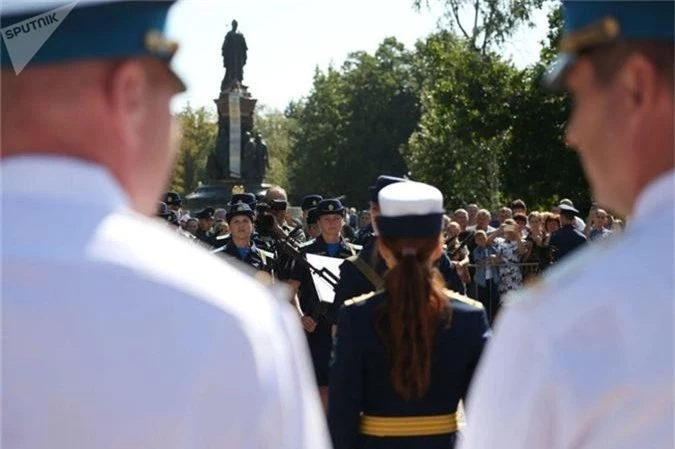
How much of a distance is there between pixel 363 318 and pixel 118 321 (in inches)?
116

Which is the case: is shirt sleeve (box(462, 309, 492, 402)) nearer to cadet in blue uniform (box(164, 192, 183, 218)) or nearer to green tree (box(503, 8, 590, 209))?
cadet in blue uniform (box(164, 192, 183, 218))

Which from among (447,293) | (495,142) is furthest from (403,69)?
(447,293)

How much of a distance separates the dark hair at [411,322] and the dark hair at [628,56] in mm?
2607

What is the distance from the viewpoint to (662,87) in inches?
84.0

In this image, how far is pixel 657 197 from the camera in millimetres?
2107

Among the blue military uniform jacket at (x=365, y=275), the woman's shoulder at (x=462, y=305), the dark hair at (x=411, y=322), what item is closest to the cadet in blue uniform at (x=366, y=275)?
the blue military uniform jacket at (x=365, y=275)

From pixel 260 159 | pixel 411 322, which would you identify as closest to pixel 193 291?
pixel 411 322

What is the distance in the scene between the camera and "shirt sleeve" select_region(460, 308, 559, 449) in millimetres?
2023

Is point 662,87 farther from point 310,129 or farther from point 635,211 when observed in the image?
point 310,129

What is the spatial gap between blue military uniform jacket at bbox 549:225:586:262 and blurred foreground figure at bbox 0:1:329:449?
13026 mm

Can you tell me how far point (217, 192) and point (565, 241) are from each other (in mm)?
23214

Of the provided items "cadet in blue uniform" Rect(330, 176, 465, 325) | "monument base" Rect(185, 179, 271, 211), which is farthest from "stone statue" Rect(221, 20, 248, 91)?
"cadet in blue uniform" Rect(330, 176, 465, 325)

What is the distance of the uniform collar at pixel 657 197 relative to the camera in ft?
6.89

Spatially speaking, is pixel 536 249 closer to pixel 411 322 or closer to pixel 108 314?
pixel 411 322
